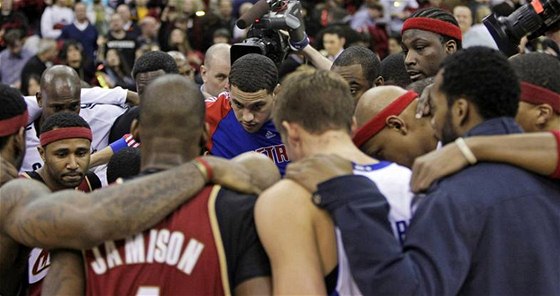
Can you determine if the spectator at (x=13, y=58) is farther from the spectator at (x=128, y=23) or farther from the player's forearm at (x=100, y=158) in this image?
the player's forearm at (x=100, y=158)

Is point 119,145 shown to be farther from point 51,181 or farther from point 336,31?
point 336,31

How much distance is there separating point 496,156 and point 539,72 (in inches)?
21.9

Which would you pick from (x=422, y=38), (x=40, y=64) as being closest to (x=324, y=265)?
(x=422, y=38)

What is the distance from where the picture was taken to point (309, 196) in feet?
9.97

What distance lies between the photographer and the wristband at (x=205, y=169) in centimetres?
310

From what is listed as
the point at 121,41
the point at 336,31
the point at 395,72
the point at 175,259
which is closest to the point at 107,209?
the point at 175,259

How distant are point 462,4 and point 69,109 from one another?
19.1ft

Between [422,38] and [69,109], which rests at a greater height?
[69,109]

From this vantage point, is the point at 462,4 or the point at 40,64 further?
the point at 40,64

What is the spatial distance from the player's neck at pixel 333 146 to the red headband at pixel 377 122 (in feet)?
1.44

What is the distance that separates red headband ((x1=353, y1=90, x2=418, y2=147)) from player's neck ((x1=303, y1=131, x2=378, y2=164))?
44cm

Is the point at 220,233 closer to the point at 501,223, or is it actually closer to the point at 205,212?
the point at 205,212

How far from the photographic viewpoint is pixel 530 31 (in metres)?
5.57

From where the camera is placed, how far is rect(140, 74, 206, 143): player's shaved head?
3.18 meters
